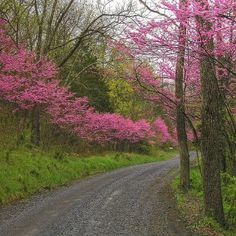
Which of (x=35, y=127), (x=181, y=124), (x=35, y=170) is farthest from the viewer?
(x=35, y=127)

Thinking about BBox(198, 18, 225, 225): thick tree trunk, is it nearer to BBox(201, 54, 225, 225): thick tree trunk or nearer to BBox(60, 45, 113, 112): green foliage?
BBox(201, 54, 225, 225): thick tree trunk

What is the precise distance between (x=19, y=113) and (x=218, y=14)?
20101 millimetres

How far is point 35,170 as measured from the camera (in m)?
16.5

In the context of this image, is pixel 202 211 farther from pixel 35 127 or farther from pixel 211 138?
pixel 35 127

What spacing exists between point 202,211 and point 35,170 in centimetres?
782

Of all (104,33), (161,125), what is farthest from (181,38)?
(161,125)

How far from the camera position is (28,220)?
991 cm

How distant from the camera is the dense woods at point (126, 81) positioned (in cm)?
772

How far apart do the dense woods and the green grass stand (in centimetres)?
147

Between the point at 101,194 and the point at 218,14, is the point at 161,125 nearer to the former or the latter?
the point at 101,194

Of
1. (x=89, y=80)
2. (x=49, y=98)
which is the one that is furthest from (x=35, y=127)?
(x=89, y=80)

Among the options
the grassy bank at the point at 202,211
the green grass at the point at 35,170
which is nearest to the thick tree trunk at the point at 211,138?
the grassy bank at the point at 202,211

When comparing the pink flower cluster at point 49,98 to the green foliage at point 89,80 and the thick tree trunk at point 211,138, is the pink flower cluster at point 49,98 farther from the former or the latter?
the thick tree trunk at point 211,138

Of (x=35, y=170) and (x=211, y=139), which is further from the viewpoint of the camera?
(x=35, y=170)
